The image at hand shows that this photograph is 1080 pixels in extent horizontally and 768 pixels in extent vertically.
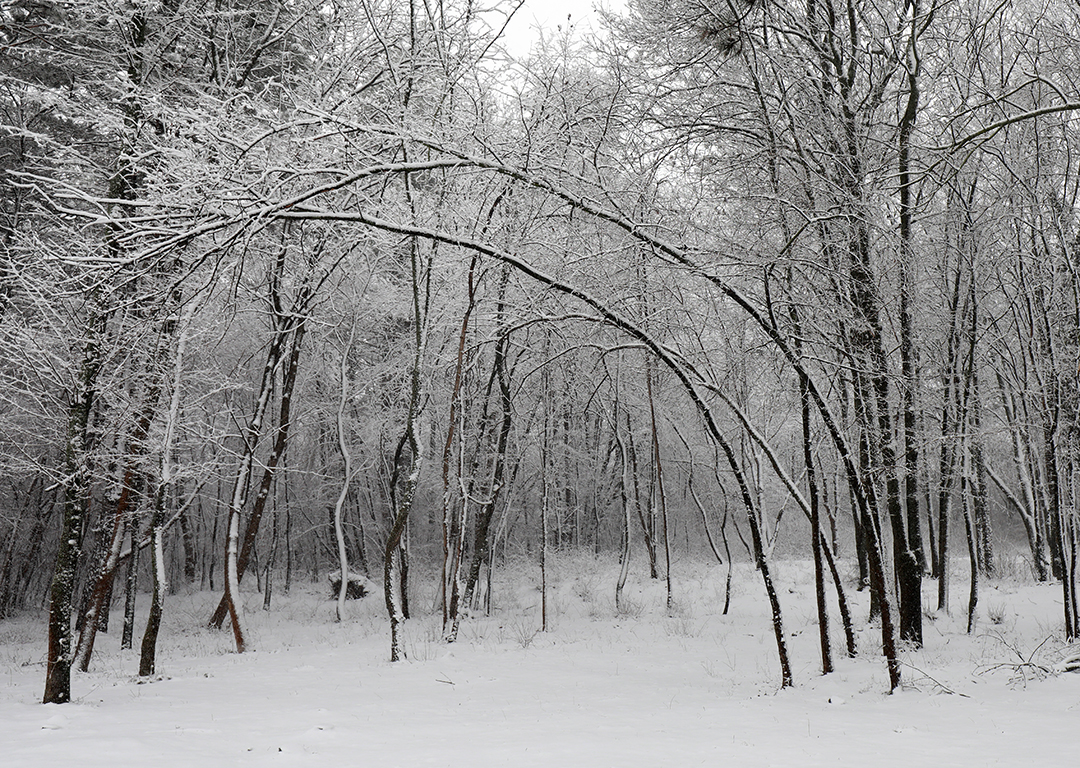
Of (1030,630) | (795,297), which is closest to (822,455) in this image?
(1030,630)

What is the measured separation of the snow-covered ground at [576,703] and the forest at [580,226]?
1.99 ft

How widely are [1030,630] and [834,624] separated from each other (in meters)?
3.05

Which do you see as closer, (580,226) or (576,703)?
(576,703)

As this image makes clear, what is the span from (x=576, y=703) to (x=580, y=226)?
5.61 m

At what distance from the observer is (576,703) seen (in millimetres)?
7266

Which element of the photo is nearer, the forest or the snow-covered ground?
the snow-covered ground

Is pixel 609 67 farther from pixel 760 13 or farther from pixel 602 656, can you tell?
pixel 602 656

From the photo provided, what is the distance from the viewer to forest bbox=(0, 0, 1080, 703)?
5789 millimetres

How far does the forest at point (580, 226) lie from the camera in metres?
5.79

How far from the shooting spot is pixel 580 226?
8742 mm

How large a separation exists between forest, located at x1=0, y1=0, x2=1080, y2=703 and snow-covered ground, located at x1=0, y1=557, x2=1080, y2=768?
1.99 feet

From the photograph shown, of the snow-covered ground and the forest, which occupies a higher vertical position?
the forest

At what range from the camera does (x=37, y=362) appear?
10.3m

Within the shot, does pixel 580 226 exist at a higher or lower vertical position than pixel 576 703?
higher
